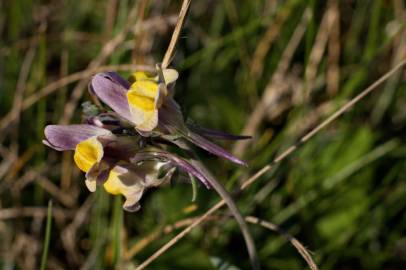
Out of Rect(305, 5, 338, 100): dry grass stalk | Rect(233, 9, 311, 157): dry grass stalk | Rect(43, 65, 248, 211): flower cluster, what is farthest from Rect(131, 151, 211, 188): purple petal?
Rect(305, 5, 338, 100): dry grass stalk

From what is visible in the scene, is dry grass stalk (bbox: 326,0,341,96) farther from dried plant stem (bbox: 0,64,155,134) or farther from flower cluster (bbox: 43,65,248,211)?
flower cluster (bbox: 43,65,248,211)

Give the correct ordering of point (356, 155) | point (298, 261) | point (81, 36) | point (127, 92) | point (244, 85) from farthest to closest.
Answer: point (81, 36)
point (244, 85)
point (356, 155)
point (298, 261)
point (127, 92)

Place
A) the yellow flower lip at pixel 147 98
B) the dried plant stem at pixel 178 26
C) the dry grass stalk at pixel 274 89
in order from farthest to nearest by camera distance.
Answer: the dry grass stalk at pixel 274 89 < the dried plant stem at pixel 178 26 < the yellow flower lip at pixel 147 98

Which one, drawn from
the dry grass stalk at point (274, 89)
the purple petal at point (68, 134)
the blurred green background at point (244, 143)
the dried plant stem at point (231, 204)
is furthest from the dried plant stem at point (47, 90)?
the dried plant stem at point (231, 204)

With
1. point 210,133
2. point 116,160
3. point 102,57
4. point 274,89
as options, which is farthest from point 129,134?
point 274,89

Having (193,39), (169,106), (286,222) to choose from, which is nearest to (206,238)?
(286,222)

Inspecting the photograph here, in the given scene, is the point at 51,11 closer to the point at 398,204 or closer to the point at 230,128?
the point at 230,128

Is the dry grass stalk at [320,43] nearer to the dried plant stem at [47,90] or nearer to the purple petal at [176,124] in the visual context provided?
the dried plant stem at [47,90]
